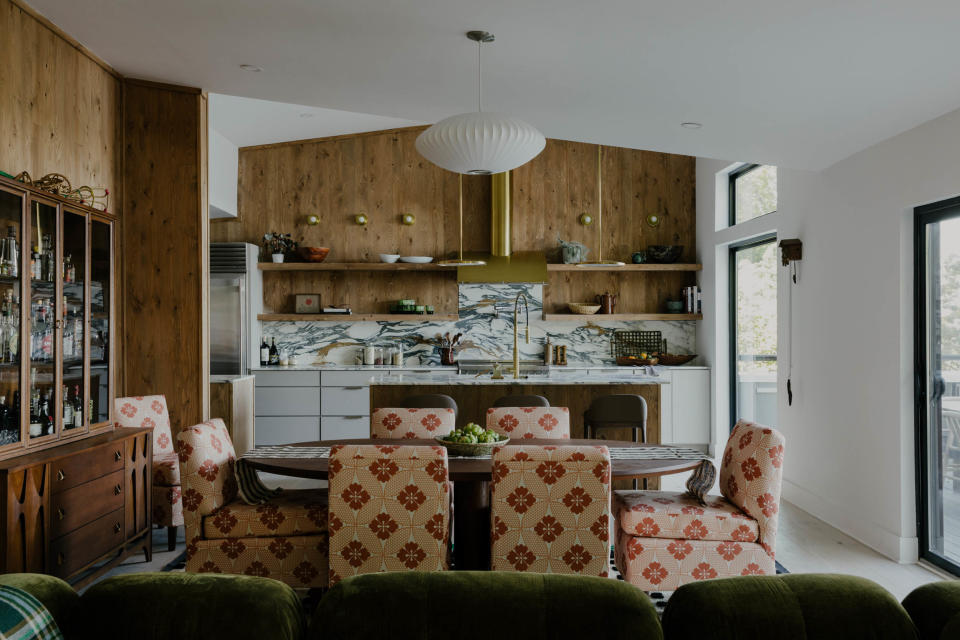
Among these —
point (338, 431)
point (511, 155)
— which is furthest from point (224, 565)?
point (338, 431)

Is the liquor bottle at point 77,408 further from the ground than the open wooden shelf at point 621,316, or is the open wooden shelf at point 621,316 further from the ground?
the open wooden shelf at point 621,316

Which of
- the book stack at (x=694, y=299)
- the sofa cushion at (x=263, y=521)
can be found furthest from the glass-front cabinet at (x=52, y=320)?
the book stack at (x=694, y=299)

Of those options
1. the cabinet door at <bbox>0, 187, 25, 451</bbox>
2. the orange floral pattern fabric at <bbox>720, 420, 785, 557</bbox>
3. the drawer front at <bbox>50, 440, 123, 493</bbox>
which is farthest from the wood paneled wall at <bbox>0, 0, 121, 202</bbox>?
the orange floral pattern fabric at <bbox>720, 420, 785, 557</bbox>

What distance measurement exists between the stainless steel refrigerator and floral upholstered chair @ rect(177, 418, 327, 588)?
395 centimetres

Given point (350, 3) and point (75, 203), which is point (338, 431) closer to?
point (75, 203)

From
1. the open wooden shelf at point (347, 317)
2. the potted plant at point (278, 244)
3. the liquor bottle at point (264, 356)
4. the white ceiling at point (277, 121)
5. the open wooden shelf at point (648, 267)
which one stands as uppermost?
the white ceiling at point (277, 121)

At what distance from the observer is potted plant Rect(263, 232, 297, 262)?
297 inches

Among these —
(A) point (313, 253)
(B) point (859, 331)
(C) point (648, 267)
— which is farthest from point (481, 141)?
(C) point (648, 267)

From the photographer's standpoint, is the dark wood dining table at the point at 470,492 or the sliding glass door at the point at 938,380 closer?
the dark wood dining table at the point at 470,492

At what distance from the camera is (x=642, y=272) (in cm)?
795

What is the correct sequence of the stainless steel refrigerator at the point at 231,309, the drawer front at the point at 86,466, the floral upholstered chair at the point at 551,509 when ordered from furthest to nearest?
1. the stainless steel refrigerator at the point at 231,309
2. the drawer front at the point at 86,466
3. the floral upholstered chair at the point at 551,509

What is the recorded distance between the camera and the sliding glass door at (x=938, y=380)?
3783mm

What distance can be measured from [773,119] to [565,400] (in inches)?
93.8

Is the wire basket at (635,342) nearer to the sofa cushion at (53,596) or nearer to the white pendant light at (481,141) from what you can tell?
the white pendant light at (481,141)
